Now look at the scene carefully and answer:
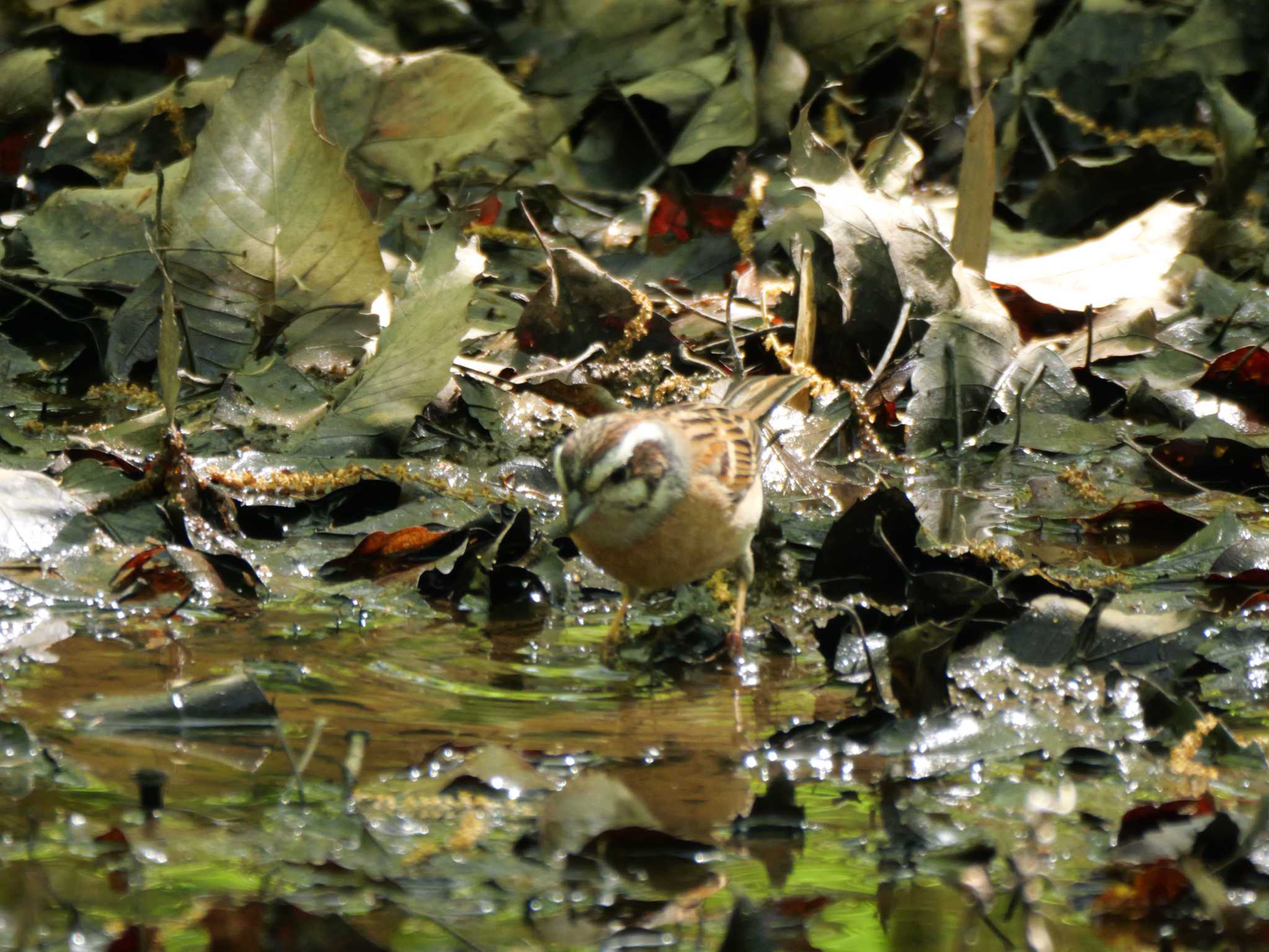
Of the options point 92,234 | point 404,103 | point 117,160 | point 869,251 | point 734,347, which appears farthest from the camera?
point 117,160

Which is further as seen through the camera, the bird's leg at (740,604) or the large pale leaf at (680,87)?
the large pale leaf at (680,87)

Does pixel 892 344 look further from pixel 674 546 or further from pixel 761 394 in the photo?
pixel 674 546

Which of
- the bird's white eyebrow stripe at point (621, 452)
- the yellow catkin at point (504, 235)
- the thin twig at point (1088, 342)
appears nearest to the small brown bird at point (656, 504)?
the bird's white eyebrow stripe at point (621, 452)

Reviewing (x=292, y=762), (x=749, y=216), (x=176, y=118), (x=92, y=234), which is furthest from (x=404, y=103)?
(x=292, y=762)

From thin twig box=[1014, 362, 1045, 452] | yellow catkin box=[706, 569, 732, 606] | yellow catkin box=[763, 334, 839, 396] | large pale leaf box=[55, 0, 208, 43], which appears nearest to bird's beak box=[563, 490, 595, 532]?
yellow catkin box=[706, 569, 732, 606]

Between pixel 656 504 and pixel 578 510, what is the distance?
10.1 inches

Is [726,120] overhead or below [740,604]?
overhead

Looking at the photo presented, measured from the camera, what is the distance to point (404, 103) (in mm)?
7094

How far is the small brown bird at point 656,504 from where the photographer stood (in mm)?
4727

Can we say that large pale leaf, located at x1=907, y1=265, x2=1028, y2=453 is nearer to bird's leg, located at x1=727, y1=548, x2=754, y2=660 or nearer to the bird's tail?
the bird's tail

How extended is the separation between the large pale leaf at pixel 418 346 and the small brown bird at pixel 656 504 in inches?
26.3

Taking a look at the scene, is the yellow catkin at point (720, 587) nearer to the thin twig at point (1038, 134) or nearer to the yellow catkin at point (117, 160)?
the yellow catkin at point (117, 160)

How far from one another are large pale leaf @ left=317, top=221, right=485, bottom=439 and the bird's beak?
90cm

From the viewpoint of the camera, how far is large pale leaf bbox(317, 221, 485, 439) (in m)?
5.39
